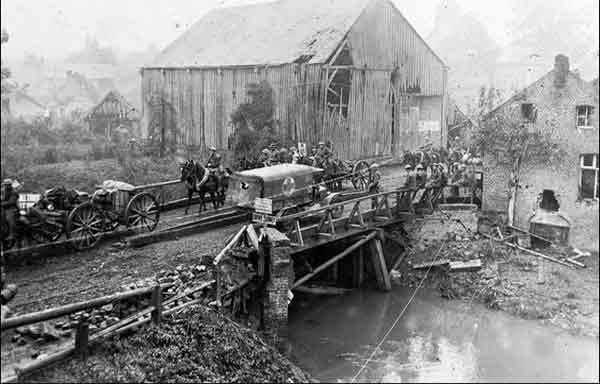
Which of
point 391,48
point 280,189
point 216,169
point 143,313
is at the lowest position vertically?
point 143,313

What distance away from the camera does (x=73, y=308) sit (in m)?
9.02

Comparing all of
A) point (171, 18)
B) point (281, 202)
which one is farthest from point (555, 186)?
point (171, 18)

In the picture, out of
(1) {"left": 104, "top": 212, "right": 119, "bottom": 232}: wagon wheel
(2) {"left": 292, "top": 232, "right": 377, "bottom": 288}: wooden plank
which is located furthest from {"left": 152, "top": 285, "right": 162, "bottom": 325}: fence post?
(2) {"left": 292, "top": 232, "right": 377, "bottom": 288}: wooden plank

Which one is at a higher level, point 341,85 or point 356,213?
point 341,85

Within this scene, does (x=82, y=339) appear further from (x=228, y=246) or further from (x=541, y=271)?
(x=541, y=271)

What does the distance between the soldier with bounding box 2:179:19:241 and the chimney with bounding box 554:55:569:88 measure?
10.7m

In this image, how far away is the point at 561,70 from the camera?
13.3 m

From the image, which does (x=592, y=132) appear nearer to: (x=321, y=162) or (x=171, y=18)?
(x=321, y=162)

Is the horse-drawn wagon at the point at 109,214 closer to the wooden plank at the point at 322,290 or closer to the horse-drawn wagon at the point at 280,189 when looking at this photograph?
the horse-drawn wagon at the point at 280,189

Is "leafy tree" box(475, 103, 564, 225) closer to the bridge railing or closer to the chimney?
the chimney

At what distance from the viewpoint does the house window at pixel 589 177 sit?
11.5 m

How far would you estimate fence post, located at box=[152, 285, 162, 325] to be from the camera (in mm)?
10422

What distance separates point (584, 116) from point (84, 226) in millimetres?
10539

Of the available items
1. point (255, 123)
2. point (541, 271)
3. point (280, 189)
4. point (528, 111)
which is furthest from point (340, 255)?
point (255, 123)
